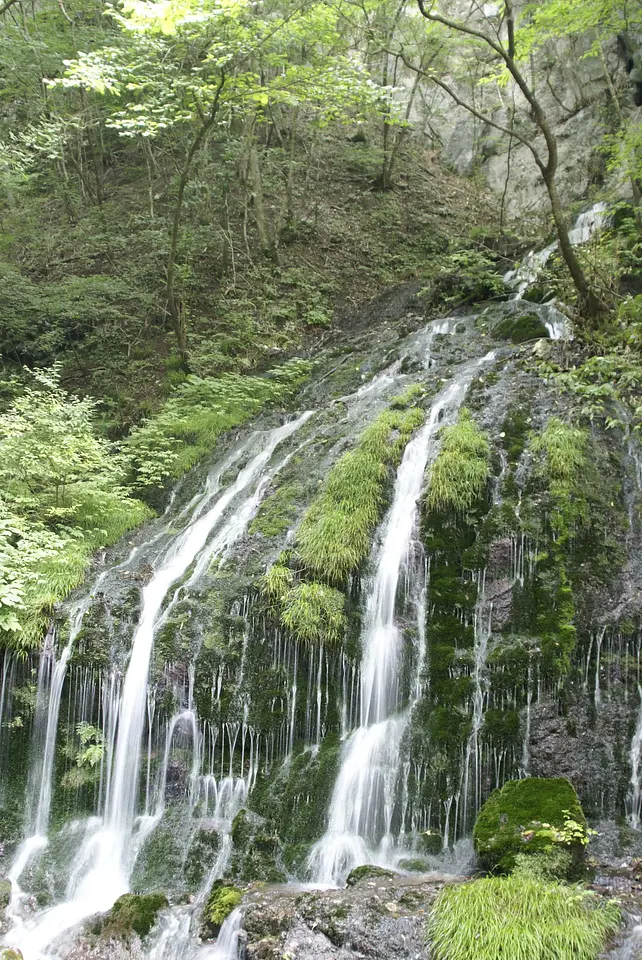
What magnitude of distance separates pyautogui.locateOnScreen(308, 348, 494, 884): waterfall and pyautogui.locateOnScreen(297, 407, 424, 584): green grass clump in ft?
0.80

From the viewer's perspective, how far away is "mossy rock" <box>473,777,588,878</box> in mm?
4922

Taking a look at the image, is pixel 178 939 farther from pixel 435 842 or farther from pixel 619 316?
pixel 619 316

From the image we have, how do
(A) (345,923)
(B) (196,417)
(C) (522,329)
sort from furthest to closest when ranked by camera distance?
(B) (196,417), (C) (522,329), (A) (345,923)

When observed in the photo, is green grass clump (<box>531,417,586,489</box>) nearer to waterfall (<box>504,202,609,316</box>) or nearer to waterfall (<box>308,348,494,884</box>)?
waterfall (<box>308,348,494,884</box>)

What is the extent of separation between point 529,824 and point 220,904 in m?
2.49

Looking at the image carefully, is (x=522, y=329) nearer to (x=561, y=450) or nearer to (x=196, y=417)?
(x=561, y=450)

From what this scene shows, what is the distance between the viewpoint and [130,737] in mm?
6770

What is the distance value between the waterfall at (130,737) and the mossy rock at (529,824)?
327cm

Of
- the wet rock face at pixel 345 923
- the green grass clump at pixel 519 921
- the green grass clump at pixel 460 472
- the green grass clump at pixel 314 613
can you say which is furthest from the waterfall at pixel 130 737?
the green grass clump at pixel 519 921

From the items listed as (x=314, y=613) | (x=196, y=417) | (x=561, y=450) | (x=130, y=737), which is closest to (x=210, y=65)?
(x=196, y=417)

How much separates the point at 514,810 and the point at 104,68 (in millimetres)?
9591

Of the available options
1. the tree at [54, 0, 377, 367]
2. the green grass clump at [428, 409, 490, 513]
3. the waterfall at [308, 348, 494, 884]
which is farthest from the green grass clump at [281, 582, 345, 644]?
the tree at [54, 0, 377, 367]

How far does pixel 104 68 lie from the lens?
8422 millimetres

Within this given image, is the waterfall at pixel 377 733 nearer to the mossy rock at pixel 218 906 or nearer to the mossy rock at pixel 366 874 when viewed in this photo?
the mossy rock at pixel 366 874
